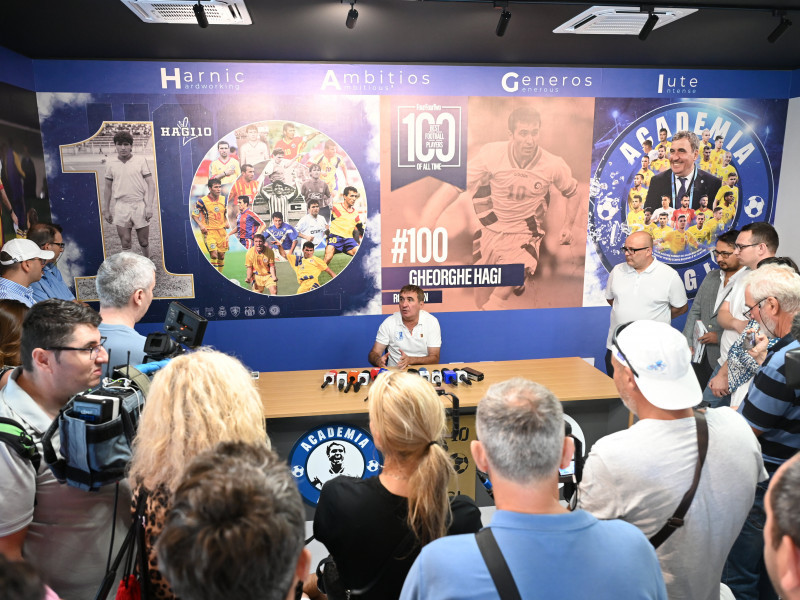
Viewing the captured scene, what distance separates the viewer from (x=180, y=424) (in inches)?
55.5

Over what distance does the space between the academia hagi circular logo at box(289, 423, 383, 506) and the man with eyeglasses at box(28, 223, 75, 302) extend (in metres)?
2.17

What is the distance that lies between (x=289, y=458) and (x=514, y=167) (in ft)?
10.5

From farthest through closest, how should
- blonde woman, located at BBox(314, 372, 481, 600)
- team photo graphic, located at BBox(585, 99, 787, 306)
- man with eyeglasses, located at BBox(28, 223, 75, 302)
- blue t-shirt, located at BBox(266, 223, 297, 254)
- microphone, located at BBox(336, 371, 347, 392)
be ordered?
team photo graphic, located at BBox(585, 99, 787, 306) < blue t-shirt, located at BBox(266, 223, 297, 254) < man with eyeglasses, located at BBox(28, 223, 75, 302) < microphone, located at BBox(336, 371, 347, 392) < blonde woman, located at BBox(314, 372, 481, 600)

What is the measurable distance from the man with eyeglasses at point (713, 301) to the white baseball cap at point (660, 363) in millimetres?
2797

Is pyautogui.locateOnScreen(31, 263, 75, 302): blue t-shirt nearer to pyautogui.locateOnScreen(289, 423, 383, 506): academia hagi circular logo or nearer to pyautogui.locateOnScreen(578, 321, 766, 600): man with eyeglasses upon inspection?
pyautogui.locateOnScreen(289, 423, 383, 506): academia hagi circular logo

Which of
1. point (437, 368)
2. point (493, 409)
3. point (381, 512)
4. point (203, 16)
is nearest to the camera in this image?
point (493, 409)

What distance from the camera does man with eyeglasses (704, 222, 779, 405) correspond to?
370 cm

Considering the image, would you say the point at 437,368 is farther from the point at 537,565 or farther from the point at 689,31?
the point at 689,31

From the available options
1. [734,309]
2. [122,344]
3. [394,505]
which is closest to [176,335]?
[122,344]

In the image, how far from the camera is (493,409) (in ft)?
4.26

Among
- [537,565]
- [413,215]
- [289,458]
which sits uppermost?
[413,215]

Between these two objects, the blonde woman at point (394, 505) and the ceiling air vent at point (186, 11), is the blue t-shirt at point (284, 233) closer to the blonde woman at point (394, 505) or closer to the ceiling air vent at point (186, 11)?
the ceiling air vent at point (186, 11)

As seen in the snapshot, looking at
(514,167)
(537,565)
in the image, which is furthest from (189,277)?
(537,565)

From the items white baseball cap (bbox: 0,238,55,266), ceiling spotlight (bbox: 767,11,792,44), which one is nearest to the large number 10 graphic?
white baseball cap (bbox: 0,238,55,266)
